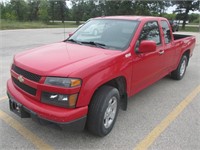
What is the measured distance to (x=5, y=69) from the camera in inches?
267

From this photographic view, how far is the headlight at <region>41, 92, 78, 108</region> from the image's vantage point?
278 centimetres

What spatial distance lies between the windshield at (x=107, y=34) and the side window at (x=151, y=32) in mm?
212

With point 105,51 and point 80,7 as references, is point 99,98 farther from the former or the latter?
point 80,7

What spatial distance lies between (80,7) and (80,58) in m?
45.5

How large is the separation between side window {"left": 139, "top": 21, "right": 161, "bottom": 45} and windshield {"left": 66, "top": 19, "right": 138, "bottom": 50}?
0.21m

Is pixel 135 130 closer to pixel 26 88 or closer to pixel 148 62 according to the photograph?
pixel 148 62

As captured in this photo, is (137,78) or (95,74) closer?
(95,74)

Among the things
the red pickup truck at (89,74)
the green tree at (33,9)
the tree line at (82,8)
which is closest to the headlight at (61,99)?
the red pickup truck at (89,74)

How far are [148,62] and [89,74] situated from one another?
1.68 m

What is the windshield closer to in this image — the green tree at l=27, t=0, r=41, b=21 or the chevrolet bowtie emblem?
the chevrolet bowtie emblem

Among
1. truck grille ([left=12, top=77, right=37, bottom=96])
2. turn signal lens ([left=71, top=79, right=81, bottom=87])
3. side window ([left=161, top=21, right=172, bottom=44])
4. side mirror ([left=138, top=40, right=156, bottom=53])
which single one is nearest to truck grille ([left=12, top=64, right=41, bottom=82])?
truck grille ([left=12, top=77, right=37, bottom=96])

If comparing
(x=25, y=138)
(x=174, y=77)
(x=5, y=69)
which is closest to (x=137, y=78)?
(x=25, y=138)

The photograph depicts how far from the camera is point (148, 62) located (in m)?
4.21

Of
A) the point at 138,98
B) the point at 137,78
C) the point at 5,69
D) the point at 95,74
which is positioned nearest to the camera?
the point at 95,74
